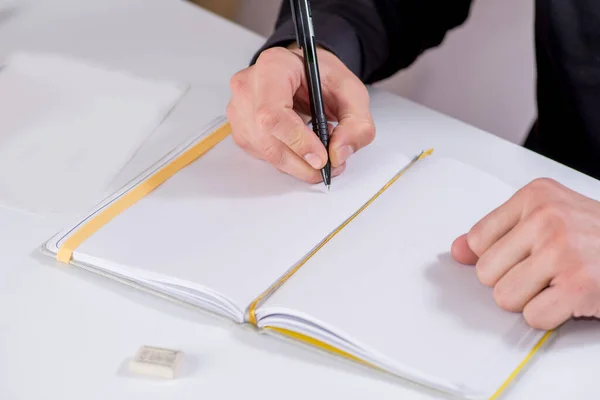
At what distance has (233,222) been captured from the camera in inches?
31.2

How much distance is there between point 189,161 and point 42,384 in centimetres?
32

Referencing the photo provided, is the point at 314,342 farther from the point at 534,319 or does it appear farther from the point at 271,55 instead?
the point at 271,55

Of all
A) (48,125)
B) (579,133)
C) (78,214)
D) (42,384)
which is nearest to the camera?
(42,384)

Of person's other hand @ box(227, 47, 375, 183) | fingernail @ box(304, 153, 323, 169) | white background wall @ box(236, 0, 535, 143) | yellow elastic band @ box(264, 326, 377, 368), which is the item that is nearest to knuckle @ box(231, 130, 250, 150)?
person's other hand @ box(227, 47, 375, 183)

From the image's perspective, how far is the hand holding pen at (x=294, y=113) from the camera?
2.73ft

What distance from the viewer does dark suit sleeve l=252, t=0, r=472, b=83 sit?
103 cm

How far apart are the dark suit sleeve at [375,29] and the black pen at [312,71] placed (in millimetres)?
108

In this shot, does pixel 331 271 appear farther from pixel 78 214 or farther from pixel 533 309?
pixel 78 214

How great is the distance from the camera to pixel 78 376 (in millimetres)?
666

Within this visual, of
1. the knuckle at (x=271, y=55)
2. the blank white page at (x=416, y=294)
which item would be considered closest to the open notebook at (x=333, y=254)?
the blank white page at (x=416, y=294)

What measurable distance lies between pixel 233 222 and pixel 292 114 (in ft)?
0.46

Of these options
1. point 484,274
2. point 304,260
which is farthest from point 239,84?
point 484,274

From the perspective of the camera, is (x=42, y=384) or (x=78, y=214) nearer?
(x=42, y=384)

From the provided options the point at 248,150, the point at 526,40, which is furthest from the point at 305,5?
the point at 526,40
